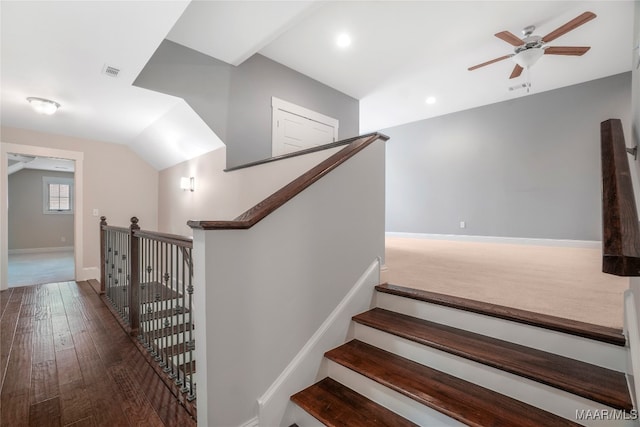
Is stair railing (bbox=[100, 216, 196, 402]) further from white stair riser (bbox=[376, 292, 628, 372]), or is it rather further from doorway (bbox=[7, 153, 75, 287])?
doorway (bbox=[7, 153, 75, 287])

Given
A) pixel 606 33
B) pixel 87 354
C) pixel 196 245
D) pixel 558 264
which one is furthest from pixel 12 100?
pixel 606 33

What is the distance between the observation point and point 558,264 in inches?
122

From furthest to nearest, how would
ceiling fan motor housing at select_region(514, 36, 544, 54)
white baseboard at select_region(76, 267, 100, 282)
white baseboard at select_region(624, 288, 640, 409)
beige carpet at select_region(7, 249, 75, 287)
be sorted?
beige carpet at select_region(7, 249, 75, 287) < white baseboard at select_region(76, 267, 100, 282) < ceiling fan motor housing at select_region(514, 36, 544, 54) < white baseboard at select_region(624, 288, 640, 409)

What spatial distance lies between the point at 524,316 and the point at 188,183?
4285 millimetres

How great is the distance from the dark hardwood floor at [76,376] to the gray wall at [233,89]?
2.30 m

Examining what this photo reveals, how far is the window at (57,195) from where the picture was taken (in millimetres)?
8586

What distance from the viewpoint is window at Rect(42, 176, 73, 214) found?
8.59 meters

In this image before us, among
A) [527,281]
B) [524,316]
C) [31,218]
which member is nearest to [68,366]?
[524,316]

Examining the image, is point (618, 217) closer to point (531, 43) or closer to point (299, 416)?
point (299, 416)

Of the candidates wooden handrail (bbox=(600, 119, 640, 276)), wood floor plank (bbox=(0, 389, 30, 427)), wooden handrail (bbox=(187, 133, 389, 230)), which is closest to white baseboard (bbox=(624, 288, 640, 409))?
wooden handrail (bbox=(600, 119, 640, 276))

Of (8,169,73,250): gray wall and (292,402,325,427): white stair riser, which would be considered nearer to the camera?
(292,402,325,427): white stair riser

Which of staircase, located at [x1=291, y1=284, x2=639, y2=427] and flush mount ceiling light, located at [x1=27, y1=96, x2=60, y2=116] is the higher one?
flush mount ceiling light, located at [x1=27, y1=96, x2=60, y2=116]

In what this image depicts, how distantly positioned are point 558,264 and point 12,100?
6.65 m

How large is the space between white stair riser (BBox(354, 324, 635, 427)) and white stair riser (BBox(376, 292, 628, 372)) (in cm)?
26
